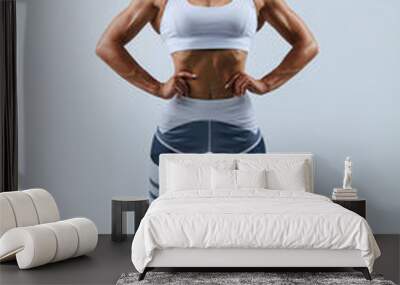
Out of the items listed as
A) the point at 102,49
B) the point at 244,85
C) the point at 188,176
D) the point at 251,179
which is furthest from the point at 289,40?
the point at 102,49

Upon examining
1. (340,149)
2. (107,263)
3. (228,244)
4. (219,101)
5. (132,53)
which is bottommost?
(107,263)

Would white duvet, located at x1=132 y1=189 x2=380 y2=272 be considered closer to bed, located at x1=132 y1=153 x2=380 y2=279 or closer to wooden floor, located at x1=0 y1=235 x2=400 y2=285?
bed, located at x1=132 y1=153 x2=380 y2=279

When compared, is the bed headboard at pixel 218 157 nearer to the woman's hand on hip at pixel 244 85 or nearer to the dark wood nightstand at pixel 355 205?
the dark wood nightstand at pixel 355 205

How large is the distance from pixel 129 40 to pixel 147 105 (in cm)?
72

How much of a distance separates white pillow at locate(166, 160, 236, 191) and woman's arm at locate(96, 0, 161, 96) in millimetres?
939

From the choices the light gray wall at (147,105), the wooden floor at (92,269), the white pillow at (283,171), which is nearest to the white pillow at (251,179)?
the white pillow at (283,171)

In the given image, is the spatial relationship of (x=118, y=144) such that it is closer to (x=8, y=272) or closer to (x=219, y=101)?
(x=219, y=101)

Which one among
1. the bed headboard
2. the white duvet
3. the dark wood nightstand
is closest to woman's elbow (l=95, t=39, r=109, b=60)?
the bed headboard

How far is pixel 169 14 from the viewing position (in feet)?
23.6

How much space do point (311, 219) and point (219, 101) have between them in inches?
97.3

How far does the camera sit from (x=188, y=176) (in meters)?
6.78

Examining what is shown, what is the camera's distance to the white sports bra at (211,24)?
711 cm

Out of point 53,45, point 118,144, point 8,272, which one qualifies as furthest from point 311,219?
point 53,45

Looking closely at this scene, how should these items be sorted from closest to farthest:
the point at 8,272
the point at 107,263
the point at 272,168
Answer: the point at 8,272
the point at 107,263
the point at 272,168
